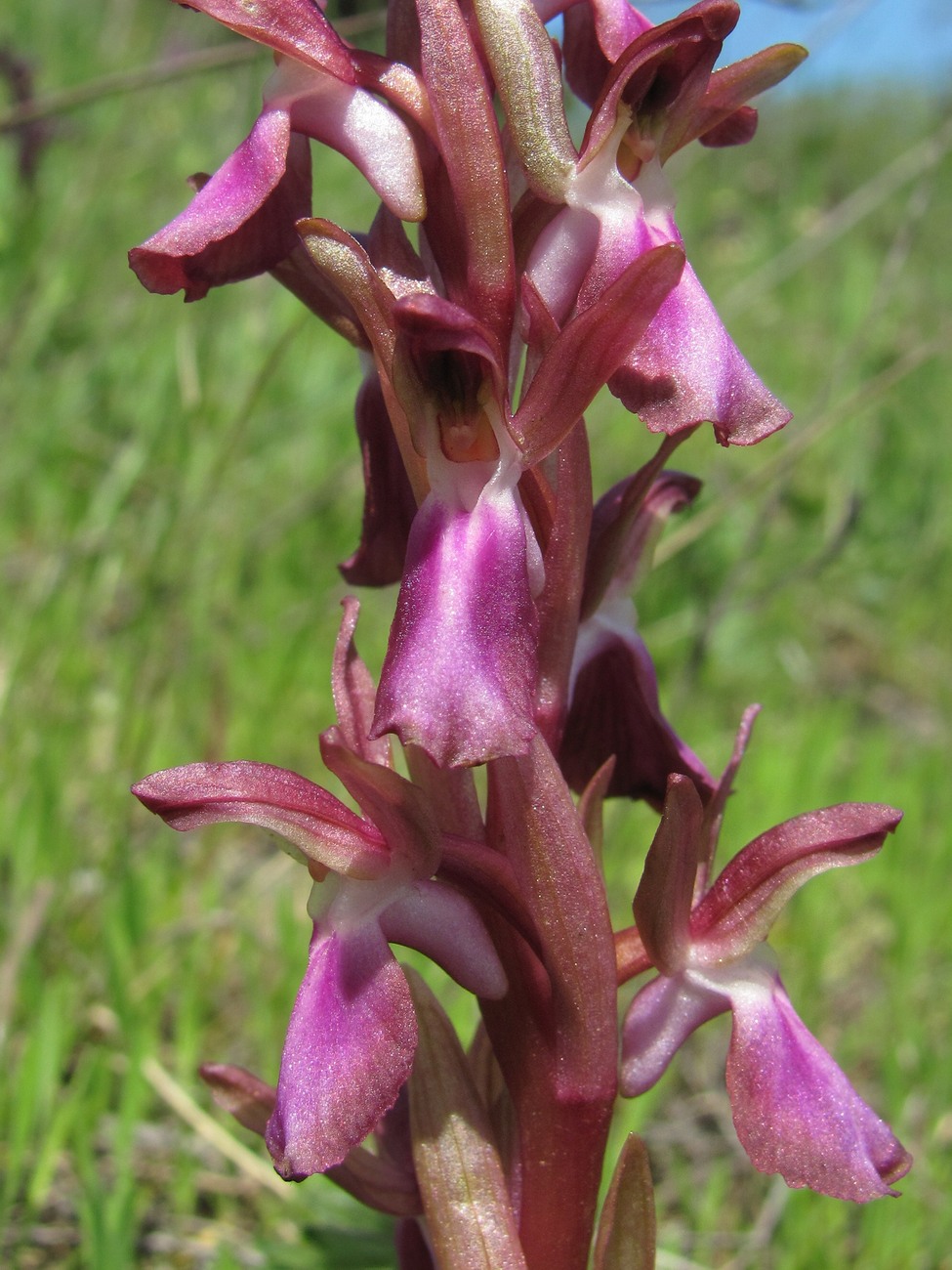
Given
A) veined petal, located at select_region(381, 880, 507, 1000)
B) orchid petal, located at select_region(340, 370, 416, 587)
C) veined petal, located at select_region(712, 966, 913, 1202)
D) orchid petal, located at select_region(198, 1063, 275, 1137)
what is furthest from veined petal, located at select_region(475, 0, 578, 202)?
orchid petal, located at select_region(198, 1063, 275, 1137)

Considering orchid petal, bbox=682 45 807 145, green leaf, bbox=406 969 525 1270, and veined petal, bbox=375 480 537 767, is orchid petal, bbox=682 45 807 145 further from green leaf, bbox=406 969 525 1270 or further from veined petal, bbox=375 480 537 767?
green leaf, bbox=406 969 525 1270

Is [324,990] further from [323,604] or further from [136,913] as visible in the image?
[323,604]

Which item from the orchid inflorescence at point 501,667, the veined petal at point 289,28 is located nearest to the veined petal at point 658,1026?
the orchid inflorescence at point 501,667

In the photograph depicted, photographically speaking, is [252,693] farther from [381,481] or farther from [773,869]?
[773,869]

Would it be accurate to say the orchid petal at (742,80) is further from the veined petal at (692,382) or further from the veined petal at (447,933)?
the veined petal at (447,933)

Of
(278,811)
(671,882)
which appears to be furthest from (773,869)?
(278,811)

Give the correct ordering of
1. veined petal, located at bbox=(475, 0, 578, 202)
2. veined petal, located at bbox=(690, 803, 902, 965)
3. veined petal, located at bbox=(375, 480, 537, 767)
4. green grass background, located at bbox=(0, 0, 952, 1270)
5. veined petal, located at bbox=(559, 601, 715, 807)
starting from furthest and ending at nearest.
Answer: green grass background, located at bbox=(0, 0, 952, 1270), veined petal, located at bbox=(559, 601, 715, 807), veined petal, located at bbox=(690, 803, 902, 965), veined petal, located at bbox=(475, 0, 578, 202), veined petal, located at bbox=(375, 480, 537, 767)
